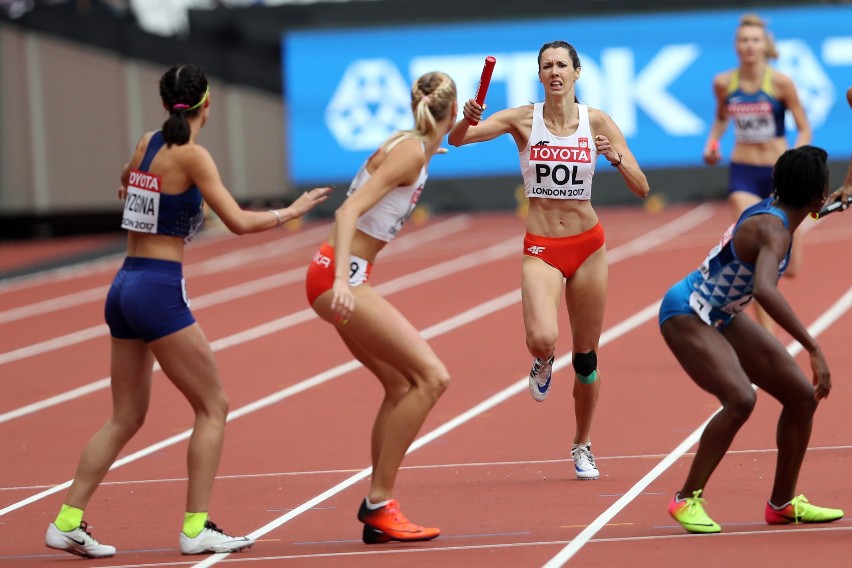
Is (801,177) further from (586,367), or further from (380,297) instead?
(586,367)

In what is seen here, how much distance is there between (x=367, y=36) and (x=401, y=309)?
38.7ft

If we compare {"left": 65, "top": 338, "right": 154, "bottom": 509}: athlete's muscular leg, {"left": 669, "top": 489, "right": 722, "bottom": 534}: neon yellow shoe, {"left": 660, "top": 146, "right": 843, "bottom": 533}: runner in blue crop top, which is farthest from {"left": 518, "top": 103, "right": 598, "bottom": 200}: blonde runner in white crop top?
{"left": 65, "top": 338, "right": 154, "bottom": 509}: athlete's muscular leg

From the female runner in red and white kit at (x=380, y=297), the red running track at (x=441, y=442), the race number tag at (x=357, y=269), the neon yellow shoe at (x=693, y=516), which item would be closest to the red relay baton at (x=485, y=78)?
the female runner in red and white kit at (x=380, y=297)

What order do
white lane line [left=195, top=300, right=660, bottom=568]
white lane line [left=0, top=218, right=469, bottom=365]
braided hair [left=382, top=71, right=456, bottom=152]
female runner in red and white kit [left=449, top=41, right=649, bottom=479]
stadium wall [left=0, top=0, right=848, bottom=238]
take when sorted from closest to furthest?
→ braided hair [left=382, top=71, right=456, bottom=152], white lane line [left=195, top=300, right=660, bottom=568], female runner in red and white kit [left=449, top=41, right=649, bottom=479], white lane line [left=0, top=218, right=469, bottom=365], stadium wall [left=0, top=0, right=848, bottom=238]

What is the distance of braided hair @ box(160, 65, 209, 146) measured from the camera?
650 cm

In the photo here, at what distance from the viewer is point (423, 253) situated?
2208 centimetres

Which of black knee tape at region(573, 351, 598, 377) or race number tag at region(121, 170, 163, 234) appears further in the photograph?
black knee tape at region(573, 351, 598, 377)

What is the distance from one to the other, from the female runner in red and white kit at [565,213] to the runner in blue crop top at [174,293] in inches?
77.1

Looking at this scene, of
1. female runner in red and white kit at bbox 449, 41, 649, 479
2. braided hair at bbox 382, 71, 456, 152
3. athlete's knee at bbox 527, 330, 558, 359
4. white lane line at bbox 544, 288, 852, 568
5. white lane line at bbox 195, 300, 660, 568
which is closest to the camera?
white lane line at bbox 544, 288, 852, 568

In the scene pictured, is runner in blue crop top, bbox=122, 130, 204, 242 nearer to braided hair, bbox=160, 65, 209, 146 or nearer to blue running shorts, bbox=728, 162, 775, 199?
braided hair, bbox=160, 65, 209, 146

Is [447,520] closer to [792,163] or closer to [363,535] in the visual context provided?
[363,535]

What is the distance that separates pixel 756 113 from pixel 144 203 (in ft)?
20.8

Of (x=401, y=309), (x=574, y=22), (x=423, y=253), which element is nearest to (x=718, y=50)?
(x=574, y=22)

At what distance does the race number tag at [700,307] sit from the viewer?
6.49m
